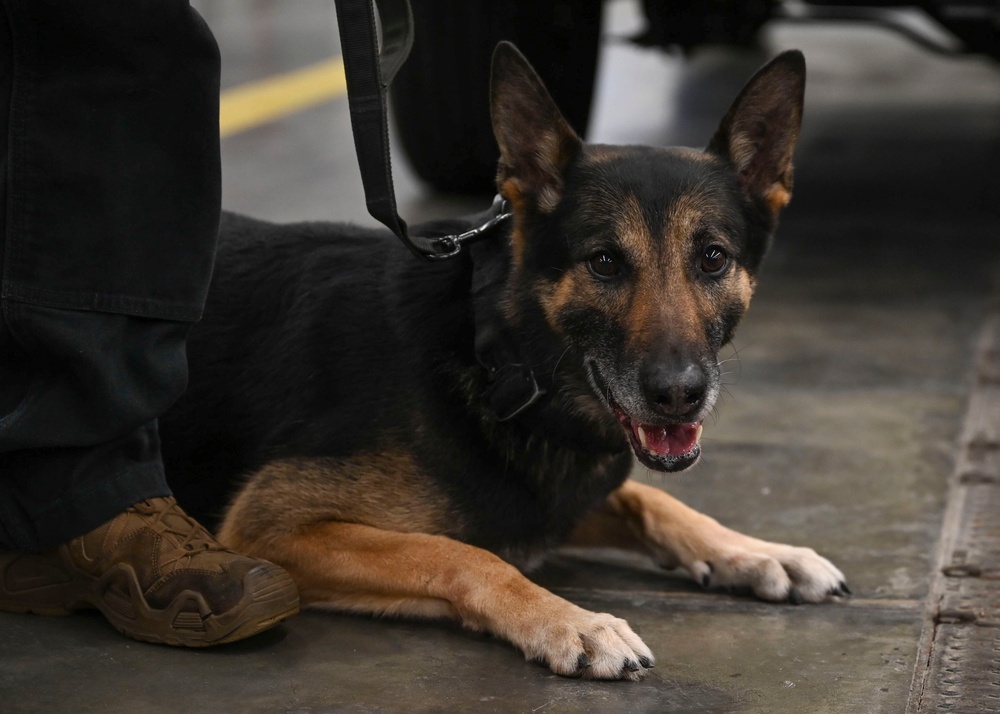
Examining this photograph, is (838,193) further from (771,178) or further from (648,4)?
(771,178)

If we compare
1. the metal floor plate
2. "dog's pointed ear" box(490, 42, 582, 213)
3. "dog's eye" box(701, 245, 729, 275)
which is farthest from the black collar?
the metal floor plate

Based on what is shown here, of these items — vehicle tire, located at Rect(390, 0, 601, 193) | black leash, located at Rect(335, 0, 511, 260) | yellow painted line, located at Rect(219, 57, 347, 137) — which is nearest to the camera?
black leash, located at Rect(335, 0, 511, 260)

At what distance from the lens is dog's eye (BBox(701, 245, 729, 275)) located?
265 centimetres

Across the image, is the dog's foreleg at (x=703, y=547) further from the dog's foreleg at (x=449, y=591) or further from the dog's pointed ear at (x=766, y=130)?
the dog's pointed ear at (x=766, y=130)

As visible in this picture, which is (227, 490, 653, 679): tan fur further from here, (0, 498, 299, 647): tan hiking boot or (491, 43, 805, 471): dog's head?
(491, 43, 805, 471): dog's head

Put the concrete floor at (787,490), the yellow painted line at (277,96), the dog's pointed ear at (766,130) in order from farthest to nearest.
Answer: the yellow painted line at (277,96)
the dog's pointed ear at (766,130)
the concrete floor at (787,490)

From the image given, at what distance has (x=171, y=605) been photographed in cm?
245

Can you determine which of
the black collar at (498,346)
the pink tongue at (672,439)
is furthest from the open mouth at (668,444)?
the black collar at (498,346)

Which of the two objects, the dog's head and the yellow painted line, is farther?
the yellow painted line

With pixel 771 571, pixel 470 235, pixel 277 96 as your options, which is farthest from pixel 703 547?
pixel 277 96

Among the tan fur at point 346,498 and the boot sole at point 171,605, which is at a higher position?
the tan fur at point 346,498

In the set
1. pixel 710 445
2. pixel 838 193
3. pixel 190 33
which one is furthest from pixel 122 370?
pixel 838 193

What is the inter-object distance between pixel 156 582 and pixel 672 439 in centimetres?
100

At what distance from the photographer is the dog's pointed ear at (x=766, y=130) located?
2779 millimetres
